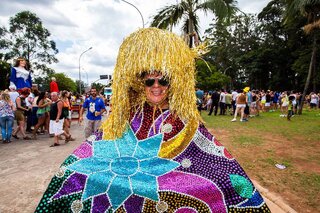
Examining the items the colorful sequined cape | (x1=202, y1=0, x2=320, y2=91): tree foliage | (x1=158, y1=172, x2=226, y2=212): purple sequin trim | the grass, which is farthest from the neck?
(x1=202, y1=0, x2=320, y2=91): tree foliage

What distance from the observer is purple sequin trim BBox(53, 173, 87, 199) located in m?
1.65

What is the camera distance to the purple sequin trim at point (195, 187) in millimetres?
1634

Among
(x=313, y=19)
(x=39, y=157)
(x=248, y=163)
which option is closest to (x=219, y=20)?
(x=248, y=163)

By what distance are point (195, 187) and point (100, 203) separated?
0.66 m

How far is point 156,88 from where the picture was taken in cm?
215

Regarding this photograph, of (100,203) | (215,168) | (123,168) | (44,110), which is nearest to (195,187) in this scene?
(215,168)

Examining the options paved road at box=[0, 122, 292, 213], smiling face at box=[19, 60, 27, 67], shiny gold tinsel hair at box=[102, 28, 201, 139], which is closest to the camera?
shiny gold tinsel hair at box=[102, 28, 201, 139]

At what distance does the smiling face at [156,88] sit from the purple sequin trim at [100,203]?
893 mm

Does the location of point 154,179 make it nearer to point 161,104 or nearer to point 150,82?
point 161,104

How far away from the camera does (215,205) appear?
5.35ft

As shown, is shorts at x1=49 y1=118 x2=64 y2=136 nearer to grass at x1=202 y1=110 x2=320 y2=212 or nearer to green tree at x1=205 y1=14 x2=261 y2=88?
grass at x1=202 y1=110 x2=320 y2=212

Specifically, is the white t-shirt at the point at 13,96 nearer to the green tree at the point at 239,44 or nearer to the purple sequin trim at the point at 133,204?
the purple sequin trim at the point at 133,204

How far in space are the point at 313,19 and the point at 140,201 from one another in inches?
690

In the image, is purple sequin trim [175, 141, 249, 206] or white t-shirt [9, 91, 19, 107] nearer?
purple sequin trim [175, 141, 249, 206]
